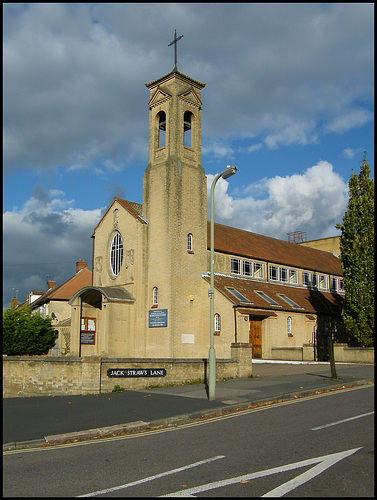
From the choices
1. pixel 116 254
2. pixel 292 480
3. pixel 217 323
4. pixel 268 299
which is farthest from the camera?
pixel 268 299

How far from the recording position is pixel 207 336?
35156 millimetres

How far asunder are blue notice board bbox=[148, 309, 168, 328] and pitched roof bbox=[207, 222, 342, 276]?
828 cm

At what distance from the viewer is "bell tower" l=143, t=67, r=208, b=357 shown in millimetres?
33938

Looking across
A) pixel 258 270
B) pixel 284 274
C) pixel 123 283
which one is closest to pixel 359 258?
pixel 258 270

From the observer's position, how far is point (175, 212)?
34.9 meters

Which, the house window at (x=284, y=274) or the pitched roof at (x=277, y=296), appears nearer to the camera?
the pitched roof at (x=277, y=296)

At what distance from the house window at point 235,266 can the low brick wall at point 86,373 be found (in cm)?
1920

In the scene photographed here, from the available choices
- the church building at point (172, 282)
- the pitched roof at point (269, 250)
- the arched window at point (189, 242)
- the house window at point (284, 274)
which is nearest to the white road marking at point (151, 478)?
the church building at point (172, 282)

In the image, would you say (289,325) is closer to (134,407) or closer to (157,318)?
(157,318)

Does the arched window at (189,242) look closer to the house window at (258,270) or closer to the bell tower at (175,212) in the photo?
the bell tower at (175,212)

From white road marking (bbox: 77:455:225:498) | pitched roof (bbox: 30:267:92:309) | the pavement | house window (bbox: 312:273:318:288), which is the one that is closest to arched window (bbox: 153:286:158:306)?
the pavement

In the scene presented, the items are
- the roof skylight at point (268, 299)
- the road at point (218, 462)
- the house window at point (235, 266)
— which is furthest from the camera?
the house window at point (235, 266)

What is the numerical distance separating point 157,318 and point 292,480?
2748 centimetres

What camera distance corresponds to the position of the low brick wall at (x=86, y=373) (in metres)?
18.5
